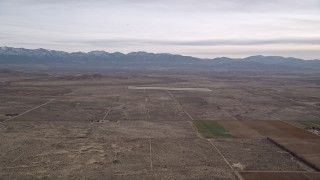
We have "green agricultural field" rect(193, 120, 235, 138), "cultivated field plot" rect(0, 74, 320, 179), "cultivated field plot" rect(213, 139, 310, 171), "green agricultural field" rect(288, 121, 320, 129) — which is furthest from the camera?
"green agricultural field" rect(288, 121, 320, 129)

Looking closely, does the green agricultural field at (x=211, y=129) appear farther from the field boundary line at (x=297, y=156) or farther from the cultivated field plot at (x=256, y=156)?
the field boundary line at (x=297, y=156)

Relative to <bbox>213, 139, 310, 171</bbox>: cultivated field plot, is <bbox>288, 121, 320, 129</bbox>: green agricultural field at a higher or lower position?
higher

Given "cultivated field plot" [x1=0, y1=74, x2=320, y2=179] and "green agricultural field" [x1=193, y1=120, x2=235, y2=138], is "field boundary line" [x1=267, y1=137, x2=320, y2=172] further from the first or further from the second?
"green agricultural field" [x1=193, y1=120, x2=235, y2=138]

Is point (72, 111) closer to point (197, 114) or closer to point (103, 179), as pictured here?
point (197, 114)

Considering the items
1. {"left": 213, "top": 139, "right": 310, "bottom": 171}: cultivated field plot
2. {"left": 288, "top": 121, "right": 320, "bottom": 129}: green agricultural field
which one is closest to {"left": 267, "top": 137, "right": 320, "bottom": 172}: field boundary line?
{"left": 213, "top": 139, "right": 310, "bottom": 171}: cultivated field plot

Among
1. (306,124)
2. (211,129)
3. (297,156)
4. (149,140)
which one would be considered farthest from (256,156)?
(306,124)

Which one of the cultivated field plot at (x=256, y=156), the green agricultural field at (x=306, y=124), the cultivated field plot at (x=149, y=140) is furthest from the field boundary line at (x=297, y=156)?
the green agricultural field at (x=306, y=124)

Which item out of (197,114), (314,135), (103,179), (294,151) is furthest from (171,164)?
(197,114)

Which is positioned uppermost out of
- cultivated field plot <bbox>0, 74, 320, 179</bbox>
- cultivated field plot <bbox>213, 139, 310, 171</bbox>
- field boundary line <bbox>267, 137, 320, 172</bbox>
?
field boundary line <bbox>267, 137, 320, 172</bbox>
